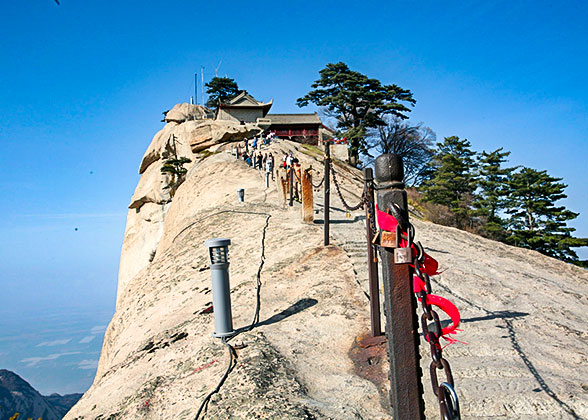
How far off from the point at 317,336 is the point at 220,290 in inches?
48.7

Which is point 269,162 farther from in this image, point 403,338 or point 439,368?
point 439,368

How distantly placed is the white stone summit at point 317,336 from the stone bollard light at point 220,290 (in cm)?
23

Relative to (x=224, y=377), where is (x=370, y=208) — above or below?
above

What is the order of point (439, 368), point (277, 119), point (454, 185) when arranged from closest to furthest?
point (439, 368)
point (454, 185)
point (277, 119)

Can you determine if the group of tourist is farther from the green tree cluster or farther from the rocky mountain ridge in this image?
the rocky mountain ridge

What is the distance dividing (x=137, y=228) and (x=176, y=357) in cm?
3212

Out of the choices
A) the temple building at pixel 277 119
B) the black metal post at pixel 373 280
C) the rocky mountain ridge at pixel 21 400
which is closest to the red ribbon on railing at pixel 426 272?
the black metal post at pixel 373 280

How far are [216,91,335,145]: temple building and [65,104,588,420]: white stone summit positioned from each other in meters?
31.8

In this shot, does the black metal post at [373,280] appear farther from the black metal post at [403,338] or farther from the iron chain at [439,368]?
the iron chain at [439,368]

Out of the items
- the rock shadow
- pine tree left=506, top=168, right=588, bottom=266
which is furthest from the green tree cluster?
the rock shadow

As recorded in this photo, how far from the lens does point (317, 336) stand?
5020mm

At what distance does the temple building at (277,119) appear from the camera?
41.7 meters

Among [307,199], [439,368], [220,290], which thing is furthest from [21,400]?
[439,368]

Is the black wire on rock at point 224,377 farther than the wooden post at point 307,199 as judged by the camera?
No
